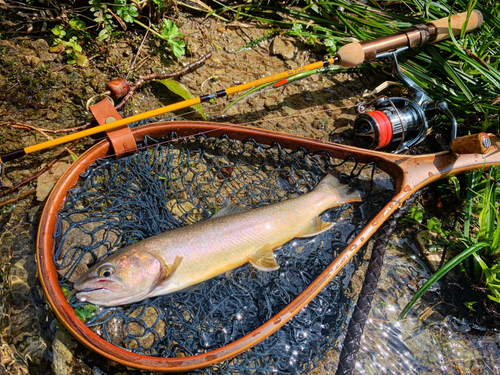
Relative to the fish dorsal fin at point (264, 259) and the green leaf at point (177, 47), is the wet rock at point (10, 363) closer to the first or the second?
the fish dorsal fin at point (264, 259)

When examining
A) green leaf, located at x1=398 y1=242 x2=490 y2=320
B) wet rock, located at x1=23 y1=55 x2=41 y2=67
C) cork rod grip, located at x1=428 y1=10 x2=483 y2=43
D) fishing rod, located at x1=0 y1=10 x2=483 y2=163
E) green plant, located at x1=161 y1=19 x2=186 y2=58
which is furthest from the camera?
green plant, located at x1=161 y1=19 x2=186 y2=58

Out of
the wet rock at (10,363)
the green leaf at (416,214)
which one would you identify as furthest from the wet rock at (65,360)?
the green leaf at (416,214)

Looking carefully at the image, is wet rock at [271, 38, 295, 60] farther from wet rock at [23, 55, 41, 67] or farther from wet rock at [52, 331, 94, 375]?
wet rock at [52, 331, 94, 375]

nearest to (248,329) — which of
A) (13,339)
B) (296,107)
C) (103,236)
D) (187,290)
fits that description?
(187,290)

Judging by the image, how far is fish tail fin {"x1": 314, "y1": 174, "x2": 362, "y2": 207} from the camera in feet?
10.2

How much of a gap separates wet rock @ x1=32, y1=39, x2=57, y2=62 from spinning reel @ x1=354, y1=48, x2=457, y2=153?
3.22 metres

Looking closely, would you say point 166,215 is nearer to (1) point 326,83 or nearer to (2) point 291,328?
(2) point 291,328

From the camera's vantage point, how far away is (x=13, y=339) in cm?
251

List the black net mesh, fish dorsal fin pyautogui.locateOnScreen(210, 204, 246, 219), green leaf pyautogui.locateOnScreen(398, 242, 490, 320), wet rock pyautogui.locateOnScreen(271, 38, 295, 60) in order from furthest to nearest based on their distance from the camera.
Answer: wet rock pyautogui.locateOnScreen(271, 38, 295, 60)
green leaf pyautogui.locateOnScreen(398, 242, 490, 320)
fish dorsal fin pyautogui.locateOnScreen(210, 204, 246, 219)
the black net mesh

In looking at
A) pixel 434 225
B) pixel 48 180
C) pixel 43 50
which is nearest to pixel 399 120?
pixel 434 225

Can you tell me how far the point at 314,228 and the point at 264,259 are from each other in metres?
0.54

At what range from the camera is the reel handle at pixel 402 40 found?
11.2ft

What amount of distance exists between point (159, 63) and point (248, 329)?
115 inches

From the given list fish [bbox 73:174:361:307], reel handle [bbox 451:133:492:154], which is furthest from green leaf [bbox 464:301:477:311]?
fish [bbox 73:174:361:307]
